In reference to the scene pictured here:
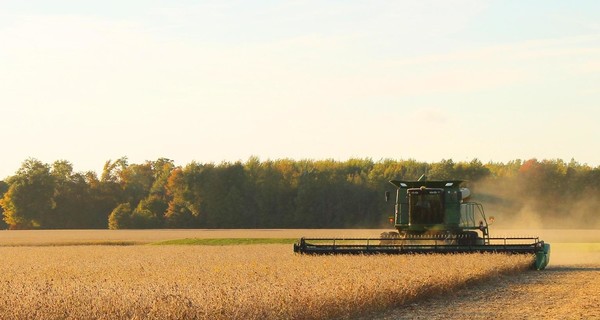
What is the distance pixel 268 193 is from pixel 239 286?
79.0m

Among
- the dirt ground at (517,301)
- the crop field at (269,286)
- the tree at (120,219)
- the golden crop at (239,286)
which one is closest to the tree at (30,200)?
the tree at (120,219)

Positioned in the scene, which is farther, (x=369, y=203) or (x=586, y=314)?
(x=369, y=203)

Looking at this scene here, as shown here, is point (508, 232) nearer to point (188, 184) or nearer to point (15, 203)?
point (188, 184)

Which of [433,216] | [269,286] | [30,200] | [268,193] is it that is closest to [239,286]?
[269,286]

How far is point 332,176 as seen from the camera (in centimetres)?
9831

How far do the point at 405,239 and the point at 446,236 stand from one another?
161 cm

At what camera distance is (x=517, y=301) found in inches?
749

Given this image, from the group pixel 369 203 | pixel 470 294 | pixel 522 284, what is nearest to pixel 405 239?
pixel 522 284

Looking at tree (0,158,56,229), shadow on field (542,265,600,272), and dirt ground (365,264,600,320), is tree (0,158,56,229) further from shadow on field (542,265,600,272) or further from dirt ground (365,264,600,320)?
dirt ground (365,264,600,320)

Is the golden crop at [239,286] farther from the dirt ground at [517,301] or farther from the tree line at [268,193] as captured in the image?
the tree line at [268,193]

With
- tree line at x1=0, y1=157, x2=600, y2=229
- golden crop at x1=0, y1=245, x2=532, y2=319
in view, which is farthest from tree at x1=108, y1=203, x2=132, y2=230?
golden crop at x1=0, y1=245, x2=532, y2=319

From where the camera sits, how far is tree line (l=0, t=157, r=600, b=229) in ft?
284

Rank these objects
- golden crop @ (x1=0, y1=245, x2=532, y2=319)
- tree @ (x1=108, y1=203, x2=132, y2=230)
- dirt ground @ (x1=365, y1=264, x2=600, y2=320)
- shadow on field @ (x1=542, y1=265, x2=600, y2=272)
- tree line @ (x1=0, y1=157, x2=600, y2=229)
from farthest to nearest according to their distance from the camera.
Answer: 1. tree @ (x1=108, y1=203, x2=132, y2=230)
2. tree line @ (x1=0, y1=157, x2=600, y2=229)
3. shadow on field @ (x1=542, y1=265, x2=600, y2=272)
4. dirt ground @ (x1=365, y1=264, x2=600, y2=320)
5. golden crop @ (x1=0, y1=245, x2=532, y2=319)

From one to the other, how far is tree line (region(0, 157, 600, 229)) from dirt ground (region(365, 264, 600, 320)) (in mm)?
51280
